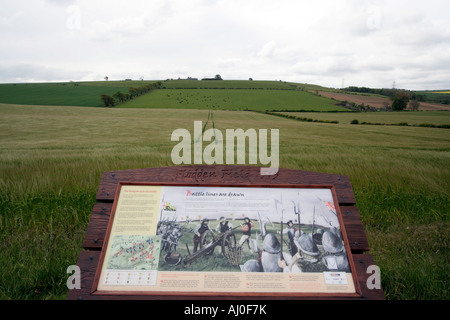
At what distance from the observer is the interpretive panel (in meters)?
2.23

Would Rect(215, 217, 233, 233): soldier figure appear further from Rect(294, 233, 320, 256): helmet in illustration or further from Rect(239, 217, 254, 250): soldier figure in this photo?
Rect(294, 233, 320, 256): helmet in illustration

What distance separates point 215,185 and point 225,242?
0.58m

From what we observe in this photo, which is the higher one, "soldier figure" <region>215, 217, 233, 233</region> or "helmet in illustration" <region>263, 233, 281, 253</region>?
"soldier figure" <region>215, 217, 233, 233</region>

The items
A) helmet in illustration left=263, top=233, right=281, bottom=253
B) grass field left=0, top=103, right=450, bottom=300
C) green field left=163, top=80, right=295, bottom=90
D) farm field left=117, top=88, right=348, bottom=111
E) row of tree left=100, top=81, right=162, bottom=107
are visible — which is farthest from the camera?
green field left=163, top=80, right=295, bottom=90

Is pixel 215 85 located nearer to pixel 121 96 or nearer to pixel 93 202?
pixel 121 96

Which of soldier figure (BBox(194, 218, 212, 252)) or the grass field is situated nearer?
soldier figure (BBox(194, 218, 212, 252))

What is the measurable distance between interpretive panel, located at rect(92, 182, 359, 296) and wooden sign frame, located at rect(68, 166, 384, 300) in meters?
0.02

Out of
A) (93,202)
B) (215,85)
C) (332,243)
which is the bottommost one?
(93,202)

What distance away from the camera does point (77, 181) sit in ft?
16.2

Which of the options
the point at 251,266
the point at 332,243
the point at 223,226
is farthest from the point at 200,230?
the point at 332,243

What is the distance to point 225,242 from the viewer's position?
7.96 ft

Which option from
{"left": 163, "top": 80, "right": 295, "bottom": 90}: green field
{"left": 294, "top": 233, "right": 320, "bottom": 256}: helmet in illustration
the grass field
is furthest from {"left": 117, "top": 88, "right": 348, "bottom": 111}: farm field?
{"left": 294, "top": 233, "right": 320, "bottom": 256}: helmet in illustration

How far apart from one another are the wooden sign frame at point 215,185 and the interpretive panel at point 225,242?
24 mm

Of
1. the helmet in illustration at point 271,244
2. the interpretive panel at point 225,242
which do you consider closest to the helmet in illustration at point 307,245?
the interpretive panel at point 225,242
